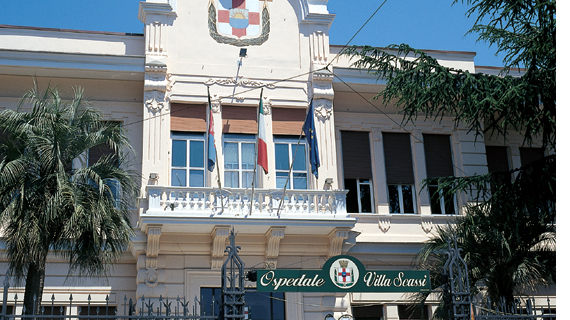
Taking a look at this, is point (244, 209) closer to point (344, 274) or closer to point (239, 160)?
point (239, 160)

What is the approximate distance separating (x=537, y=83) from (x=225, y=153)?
9.46 meters

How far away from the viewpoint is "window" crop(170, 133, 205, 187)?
19.5 meters

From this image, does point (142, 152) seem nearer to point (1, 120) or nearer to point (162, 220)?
point (162, 220)

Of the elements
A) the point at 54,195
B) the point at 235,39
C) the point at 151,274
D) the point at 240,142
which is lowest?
the point at 151,274

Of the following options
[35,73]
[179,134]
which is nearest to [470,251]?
[179,134]

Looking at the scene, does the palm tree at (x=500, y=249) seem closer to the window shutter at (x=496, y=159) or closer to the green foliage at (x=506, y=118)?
the green foliage at (x=506, y=118)

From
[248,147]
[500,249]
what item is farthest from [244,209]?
[500,249]

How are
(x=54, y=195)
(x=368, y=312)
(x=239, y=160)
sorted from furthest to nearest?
(x=239, y=160)
(x=368, y=312)
(x=54, y=195)

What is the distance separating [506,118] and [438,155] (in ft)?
25.8

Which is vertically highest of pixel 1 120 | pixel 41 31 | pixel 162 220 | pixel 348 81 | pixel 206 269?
pixel 41 31

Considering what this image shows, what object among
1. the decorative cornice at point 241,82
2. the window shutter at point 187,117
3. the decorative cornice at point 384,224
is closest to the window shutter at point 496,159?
the decorative cornice at point 384,224

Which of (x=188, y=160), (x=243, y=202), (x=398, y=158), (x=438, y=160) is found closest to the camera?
(x=243, y=202)

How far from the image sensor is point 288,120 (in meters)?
20.7

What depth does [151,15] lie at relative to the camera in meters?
20.5
